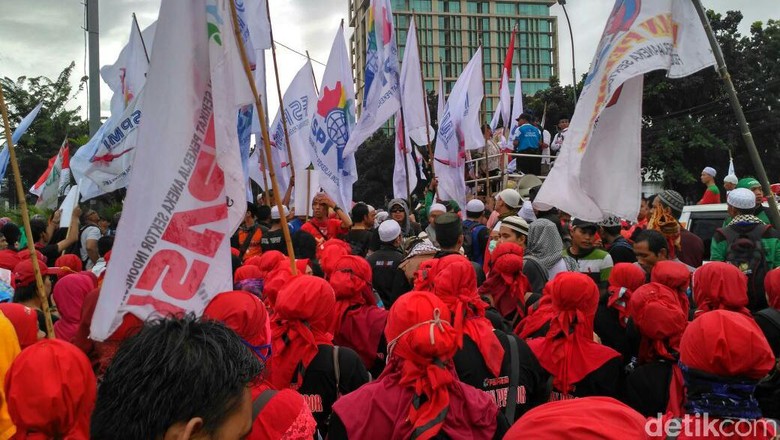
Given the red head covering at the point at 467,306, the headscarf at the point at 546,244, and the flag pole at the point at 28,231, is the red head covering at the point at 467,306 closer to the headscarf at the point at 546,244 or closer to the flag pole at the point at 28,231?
the headscarf at the point at 546,244

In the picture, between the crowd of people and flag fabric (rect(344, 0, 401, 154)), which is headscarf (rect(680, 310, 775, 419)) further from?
flag fabric (rect(344, 0, 401, 154))

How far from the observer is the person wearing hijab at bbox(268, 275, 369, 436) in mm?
3359

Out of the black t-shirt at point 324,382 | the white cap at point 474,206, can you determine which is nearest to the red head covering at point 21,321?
the black t-shirt at point 324,382

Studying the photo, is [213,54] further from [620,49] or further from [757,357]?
→ [757,357]

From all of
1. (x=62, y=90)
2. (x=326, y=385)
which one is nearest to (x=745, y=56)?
(x=326, y=385)

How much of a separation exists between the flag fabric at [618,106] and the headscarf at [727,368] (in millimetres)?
1436

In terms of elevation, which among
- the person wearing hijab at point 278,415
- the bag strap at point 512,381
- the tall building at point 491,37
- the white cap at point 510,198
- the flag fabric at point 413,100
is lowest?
the bag strap at point 512,381

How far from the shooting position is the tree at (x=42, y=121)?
30.7m

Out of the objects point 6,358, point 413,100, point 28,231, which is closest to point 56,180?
point 413,100

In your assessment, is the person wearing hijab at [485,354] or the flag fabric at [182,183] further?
the person wearing hijab at [485,354]

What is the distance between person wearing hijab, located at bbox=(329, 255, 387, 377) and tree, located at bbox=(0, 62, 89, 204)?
30.0 m

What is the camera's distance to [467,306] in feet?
12.3

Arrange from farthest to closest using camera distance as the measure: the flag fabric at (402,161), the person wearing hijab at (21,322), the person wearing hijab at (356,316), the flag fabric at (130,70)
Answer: the flag fabric at (402,161) → the flag fabric at (130,70) → the person wearing hijab at (356,316) → the person wearing hijab at (21,322)

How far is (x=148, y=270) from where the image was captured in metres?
3.19
